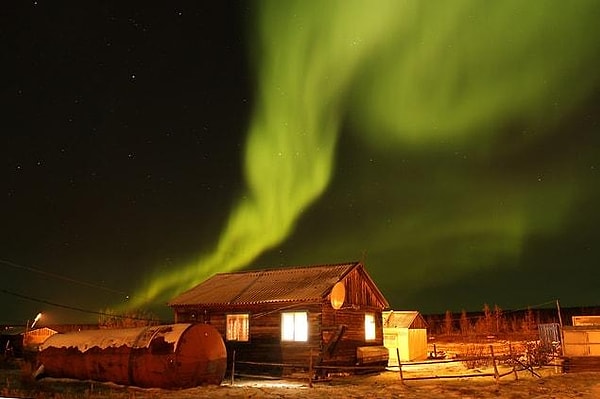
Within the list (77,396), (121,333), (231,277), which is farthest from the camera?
(231,277)

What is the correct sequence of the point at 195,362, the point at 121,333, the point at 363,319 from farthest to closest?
the point at 363,319
the point at 121,333
the point at 195,362

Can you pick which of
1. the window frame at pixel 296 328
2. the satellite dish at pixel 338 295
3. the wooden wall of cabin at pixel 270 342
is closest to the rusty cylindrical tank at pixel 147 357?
the wooden wall of cabin at pixel 270 342

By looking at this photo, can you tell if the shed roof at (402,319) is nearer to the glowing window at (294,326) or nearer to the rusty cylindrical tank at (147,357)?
the glowing window at (294,326)

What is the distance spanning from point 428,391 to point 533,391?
3.89 m

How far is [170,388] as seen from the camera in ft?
71.4

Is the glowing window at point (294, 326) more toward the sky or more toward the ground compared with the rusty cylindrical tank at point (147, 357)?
more toward the sky

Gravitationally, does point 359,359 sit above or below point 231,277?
below

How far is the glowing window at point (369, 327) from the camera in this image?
3244 cm

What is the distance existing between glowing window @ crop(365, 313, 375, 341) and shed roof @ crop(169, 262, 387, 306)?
5.35 ft

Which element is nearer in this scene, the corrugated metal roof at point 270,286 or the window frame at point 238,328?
the corrugated metal roof at point 270,286

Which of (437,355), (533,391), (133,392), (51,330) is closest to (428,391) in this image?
(533,391)

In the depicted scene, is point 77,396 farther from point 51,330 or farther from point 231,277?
point 51,330

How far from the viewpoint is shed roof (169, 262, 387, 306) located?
29.2 m

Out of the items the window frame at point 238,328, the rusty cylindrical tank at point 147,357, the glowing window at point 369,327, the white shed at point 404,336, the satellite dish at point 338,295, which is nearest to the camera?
the rusty cylindrical tank at point 147,357
